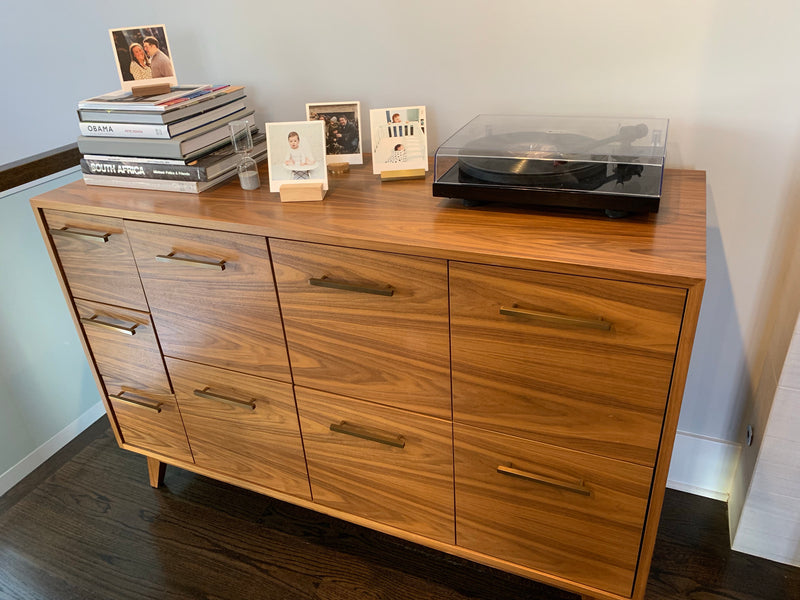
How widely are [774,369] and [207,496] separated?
1520 mm

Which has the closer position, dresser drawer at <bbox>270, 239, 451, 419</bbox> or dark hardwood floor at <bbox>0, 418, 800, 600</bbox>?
dresser drawer at <bbox>270, 239, 451, 419</bbox>

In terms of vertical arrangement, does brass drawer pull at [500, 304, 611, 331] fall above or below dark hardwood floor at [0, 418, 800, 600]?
above

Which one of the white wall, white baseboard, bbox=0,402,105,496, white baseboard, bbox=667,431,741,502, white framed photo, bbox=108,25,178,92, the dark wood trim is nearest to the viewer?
the white wall

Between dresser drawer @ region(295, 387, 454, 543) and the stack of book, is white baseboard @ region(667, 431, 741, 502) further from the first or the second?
the stack of book

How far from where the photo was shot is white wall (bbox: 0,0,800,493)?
46.8 inches

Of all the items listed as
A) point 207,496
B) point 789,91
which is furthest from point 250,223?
point 789,91

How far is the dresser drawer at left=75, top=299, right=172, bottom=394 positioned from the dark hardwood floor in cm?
41

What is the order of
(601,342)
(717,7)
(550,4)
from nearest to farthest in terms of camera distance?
1. (601,342)
2. (717,7)
3. (550,4)

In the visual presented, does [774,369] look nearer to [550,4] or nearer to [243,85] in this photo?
[550,4]

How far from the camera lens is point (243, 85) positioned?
1636mm

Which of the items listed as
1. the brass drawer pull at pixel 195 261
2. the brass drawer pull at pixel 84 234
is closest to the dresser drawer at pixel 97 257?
the brass drawer pull at pixel 84 234

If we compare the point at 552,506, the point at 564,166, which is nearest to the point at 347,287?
the point at 564,166

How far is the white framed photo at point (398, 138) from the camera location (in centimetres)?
130

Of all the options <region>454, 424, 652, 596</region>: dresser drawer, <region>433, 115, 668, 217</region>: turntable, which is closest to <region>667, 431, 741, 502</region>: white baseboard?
<region>454, 424, 652, 596</region>: dresser drawer
